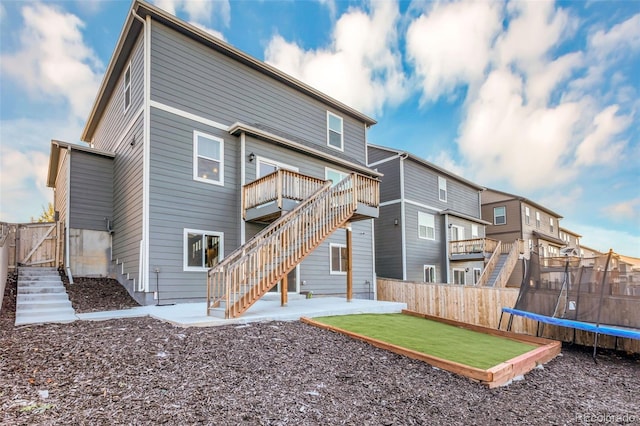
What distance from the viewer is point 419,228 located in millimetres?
19625

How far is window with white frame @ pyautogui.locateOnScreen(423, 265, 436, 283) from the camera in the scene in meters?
19.6

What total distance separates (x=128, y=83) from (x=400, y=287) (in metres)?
11.8

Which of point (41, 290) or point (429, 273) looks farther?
point (429, 273)

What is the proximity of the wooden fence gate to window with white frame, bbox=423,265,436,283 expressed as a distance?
1637 cm

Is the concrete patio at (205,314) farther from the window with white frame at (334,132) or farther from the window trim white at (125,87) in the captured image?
the window with white frame at (334,132)

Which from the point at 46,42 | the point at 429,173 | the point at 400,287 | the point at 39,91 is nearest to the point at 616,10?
the point at 429,173

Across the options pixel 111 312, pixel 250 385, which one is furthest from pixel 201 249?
pixel 250 385

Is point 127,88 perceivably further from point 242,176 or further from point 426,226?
point 426,226

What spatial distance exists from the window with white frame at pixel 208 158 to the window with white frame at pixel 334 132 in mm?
5062

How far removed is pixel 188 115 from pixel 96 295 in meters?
5.42

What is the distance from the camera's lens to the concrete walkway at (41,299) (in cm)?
688

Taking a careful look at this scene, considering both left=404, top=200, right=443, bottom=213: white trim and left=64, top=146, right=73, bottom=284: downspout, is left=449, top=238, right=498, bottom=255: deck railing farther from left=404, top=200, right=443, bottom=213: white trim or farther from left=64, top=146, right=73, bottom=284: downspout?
left=64, top=146, right=73, bottom=284: downspout

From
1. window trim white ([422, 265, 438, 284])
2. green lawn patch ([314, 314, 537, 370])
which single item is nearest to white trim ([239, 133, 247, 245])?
green lawn patch ([314, 314, 537, 370])

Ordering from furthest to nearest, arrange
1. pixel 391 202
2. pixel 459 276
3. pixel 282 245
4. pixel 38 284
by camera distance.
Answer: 1. pixel 459 276
2. pixel 391 202
3. pixel 38 284
4. pixel 282 245
